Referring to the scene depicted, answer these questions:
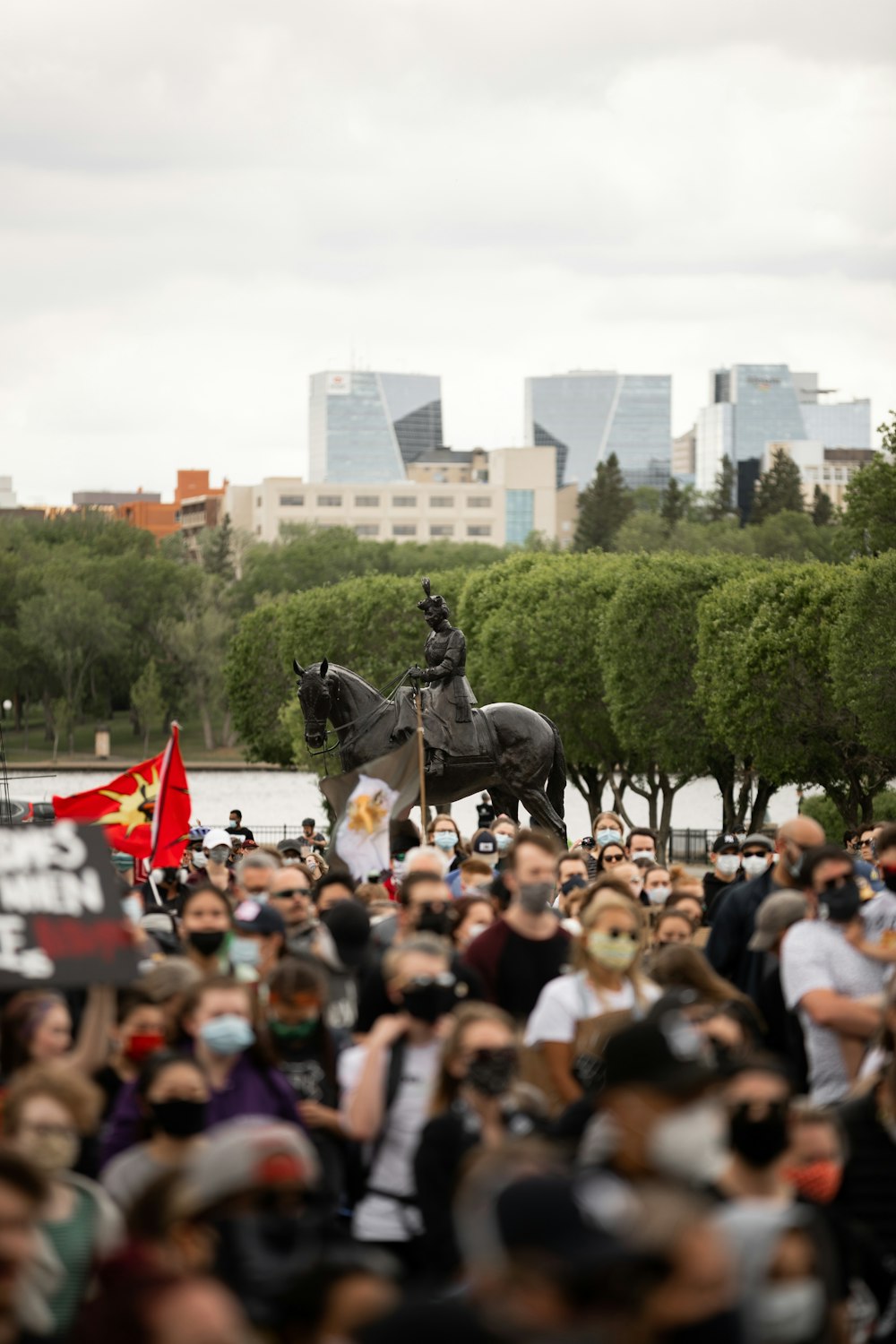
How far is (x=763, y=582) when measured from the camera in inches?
2235

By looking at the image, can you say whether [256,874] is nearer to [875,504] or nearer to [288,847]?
[288,847]

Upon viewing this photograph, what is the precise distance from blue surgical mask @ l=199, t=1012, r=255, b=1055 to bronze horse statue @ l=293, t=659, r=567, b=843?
699 inches

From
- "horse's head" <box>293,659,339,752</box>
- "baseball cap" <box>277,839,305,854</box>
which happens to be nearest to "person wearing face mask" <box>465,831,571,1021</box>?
"baseball cap" <box>277,839,305,854</box>

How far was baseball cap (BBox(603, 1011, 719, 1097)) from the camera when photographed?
20.5 feet

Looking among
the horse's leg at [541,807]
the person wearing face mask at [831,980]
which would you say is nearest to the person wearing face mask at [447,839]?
the person wearing face mask at [831,980]

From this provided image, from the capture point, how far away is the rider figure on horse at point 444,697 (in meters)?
27.2

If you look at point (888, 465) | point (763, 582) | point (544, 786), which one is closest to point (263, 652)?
point (888, 465)

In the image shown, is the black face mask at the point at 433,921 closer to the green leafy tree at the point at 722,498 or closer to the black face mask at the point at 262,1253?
the black face mask at the point at 262,1253

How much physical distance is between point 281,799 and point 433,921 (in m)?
86.3

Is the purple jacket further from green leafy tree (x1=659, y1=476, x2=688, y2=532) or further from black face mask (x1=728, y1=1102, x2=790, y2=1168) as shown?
green leafy tree (x1=659, y1=476, x2=688, y2=532)

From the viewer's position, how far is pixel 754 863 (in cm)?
1480

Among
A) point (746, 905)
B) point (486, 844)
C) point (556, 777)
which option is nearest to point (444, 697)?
point (556, 777)

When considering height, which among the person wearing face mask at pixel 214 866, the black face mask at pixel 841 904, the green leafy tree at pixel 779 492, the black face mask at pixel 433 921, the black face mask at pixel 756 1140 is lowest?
the person wearing face mask at pixel 214 866

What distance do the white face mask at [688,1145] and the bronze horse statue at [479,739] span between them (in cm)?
1979
